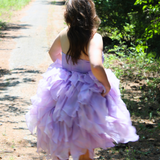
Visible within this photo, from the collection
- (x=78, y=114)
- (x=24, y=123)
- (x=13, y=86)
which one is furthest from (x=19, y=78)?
(x=78, y=114)

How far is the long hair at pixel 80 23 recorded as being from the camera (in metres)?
2.41

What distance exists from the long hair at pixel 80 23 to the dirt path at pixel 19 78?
1.98 meters

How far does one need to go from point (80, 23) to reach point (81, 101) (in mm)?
746

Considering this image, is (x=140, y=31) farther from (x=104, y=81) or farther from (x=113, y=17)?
(x=104, y=81)

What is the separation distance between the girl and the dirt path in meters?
1.37

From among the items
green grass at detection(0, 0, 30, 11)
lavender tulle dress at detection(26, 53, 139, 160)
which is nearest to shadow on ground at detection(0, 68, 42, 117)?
lavender tulle dress at detection(26, 53, 139, 160)

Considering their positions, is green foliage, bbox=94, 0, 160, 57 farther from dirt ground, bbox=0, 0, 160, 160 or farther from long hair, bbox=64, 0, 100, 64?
long hair, bbox=64, 0, 100, 64

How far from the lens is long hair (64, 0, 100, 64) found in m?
2.41

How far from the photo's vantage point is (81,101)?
2396 mm

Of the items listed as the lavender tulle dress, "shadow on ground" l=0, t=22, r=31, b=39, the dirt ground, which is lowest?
the dirt ground

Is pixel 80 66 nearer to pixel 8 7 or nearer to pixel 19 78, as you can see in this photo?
pixel 19 78

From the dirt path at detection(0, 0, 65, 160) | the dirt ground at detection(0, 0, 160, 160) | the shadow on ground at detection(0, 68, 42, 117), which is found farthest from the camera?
the shadow on ground at detection(0, 68, 42, 117)

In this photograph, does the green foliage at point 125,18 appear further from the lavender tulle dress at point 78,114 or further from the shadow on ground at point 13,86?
the lavender tulle dress at point 78,114

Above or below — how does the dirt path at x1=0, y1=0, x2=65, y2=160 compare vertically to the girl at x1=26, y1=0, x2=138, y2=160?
below
